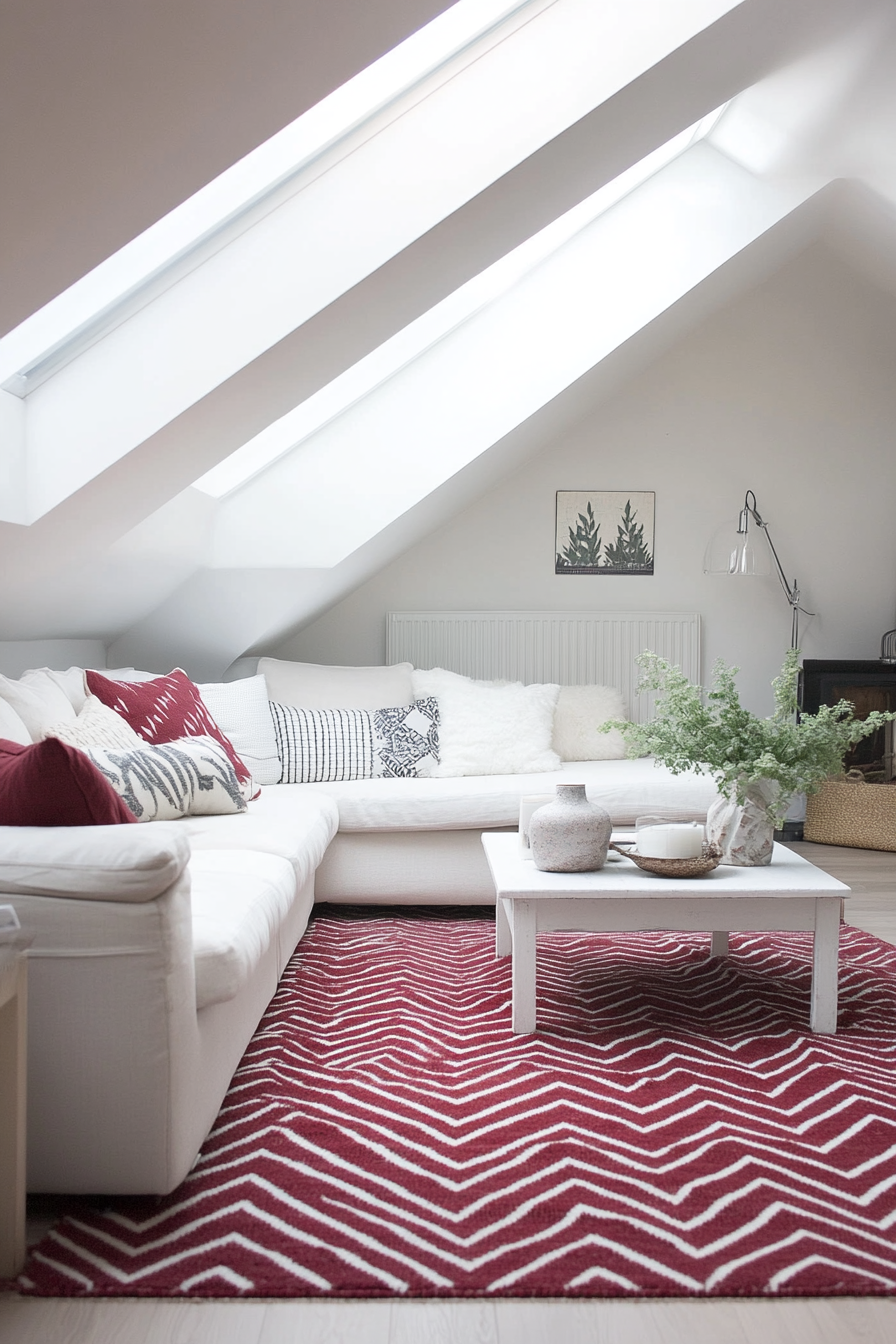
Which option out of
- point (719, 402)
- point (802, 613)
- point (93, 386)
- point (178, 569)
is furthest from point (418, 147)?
point (802, 613)

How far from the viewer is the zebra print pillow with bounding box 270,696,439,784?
12.9 ft

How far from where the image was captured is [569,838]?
266 centimetres

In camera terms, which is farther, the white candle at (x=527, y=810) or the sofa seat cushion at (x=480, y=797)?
the sofa seat cushion at (x=480, y=797)

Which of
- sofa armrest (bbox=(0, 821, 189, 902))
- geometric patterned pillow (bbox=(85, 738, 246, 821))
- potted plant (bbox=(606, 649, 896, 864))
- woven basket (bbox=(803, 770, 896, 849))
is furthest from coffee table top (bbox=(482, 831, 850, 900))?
woven basket (bbox=(803, 770, 896, 849))

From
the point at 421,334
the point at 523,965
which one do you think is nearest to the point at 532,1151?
the point at 523,965

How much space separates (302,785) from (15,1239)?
7.72ft

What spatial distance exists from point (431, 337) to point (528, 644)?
1.72 meters

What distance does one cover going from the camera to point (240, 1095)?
2174 mm

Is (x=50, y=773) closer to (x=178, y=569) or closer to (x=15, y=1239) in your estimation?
(x=15, y=1239)

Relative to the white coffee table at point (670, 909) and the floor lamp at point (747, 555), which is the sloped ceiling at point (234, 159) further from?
the white coffee table at point (670, 909)

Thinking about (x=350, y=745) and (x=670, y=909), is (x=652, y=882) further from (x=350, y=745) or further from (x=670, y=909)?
(x=350, y=745)

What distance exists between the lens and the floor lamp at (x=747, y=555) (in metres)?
5.06

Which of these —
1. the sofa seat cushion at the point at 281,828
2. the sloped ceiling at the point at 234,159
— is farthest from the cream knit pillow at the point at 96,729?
the sloped ceiling at the point at 234,159

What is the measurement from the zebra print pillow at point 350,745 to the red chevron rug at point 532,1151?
1002mm
